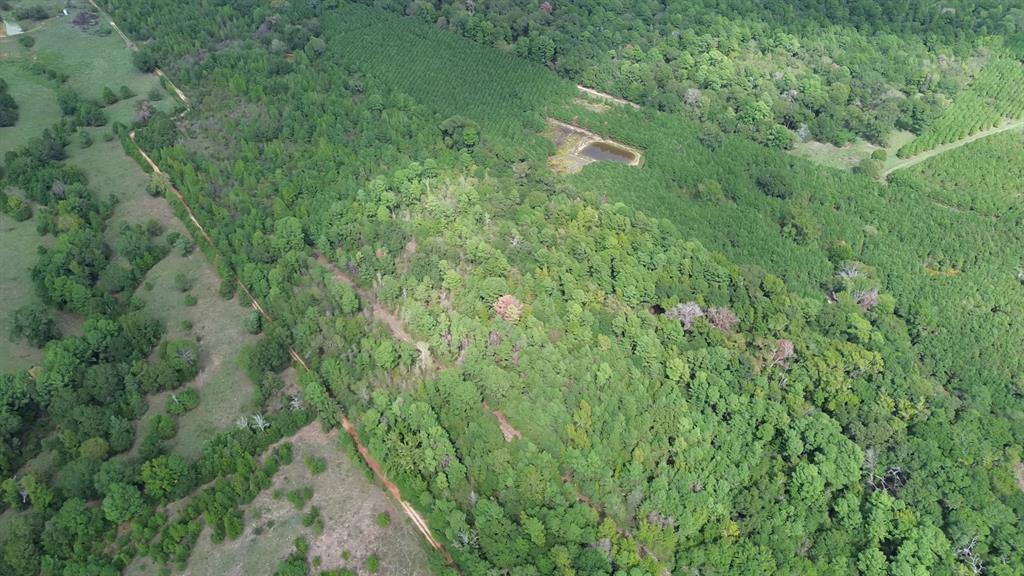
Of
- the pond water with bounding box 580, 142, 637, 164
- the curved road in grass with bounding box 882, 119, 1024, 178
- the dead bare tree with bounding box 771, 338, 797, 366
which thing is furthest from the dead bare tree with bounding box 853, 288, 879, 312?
the pond water with bounding box 580, 142, 637, 164

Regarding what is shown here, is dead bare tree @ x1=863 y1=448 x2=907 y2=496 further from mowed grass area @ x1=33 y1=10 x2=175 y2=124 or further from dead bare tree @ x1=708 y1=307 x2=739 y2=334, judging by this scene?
mowed grass area @ x1=33 y1=10 x2=175 y2=124

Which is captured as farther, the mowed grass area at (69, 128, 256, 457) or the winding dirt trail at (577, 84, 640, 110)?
the winding dirt trail at (577, 84, 640, 110)

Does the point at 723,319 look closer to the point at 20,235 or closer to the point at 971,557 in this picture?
the point at 971,557

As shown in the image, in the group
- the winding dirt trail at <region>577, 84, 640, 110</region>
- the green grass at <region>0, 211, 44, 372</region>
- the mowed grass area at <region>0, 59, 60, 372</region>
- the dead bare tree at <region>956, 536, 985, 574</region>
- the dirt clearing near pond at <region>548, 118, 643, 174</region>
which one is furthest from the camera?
the winding dirt trail at <region>577, 84, 640, 110</region>

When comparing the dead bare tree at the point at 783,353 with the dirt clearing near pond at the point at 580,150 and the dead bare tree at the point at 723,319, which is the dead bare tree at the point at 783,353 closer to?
the dead bare tree at the point at 723,319

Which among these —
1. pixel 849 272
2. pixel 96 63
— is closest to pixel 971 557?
pixel 849 272

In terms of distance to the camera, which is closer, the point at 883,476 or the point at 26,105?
the point at 883,476
